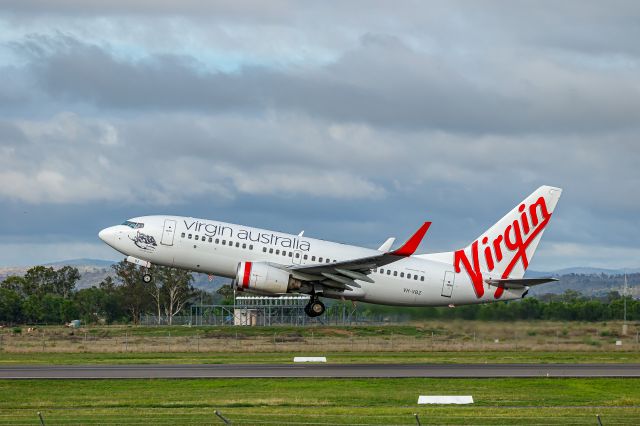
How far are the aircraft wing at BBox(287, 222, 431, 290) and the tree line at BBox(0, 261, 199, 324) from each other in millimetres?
73530

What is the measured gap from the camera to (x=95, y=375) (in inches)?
1962

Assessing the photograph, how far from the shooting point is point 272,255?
5788cm

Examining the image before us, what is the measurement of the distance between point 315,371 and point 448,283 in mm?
12300

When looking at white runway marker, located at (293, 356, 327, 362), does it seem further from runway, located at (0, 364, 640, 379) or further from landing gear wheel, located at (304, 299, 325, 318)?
runway, located at (0, 364, 640, 379)

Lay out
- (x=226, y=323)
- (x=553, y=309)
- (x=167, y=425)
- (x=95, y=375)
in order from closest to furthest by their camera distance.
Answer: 1. (x=167, y=425)
2. (x=95, y=375)
3. (x=553, y=309)
4. (x=226, y=323)

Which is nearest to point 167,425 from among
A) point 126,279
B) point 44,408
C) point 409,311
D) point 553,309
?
point 44,408

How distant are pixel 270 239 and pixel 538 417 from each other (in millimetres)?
25582

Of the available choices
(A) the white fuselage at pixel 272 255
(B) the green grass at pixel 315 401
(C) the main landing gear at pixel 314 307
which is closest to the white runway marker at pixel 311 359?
(C) the main landing gear at pixel 314 307

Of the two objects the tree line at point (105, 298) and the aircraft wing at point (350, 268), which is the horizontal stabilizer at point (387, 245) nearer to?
the aircraft wing at point (350, 268)

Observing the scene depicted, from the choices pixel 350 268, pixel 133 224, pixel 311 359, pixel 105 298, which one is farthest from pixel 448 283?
pixel 105 298

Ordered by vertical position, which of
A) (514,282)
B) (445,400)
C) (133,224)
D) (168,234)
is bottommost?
(445,400)

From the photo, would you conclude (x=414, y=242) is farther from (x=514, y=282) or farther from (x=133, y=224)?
(x=133, y=224)

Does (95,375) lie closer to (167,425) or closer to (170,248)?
(170,248)

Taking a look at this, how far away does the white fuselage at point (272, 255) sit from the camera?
57750mm
